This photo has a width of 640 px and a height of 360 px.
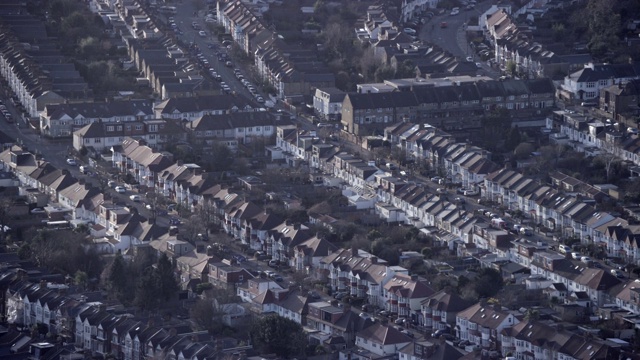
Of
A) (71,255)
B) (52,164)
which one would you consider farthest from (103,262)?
(52,164)

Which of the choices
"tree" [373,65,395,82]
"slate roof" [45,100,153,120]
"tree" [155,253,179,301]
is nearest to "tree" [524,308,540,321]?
"tree" [155,253,179,301]

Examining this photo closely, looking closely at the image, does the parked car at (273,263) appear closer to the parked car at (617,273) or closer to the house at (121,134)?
the parked car at (617,273)

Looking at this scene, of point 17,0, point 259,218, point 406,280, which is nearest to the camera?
point 406,280

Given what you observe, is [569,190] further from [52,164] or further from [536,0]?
[536,0]

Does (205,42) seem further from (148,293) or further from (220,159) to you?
(148,293)

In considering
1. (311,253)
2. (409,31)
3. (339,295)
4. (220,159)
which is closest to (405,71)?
(409,31)

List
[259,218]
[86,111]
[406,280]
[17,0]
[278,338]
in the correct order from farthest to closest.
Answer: [17,0]
[86,111]
[259,218]
[406,280]
[278,338]

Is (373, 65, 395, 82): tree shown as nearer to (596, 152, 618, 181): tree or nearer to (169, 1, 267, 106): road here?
(169, 1, 267, 106): road

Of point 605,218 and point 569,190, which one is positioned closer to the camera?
point 605,218
